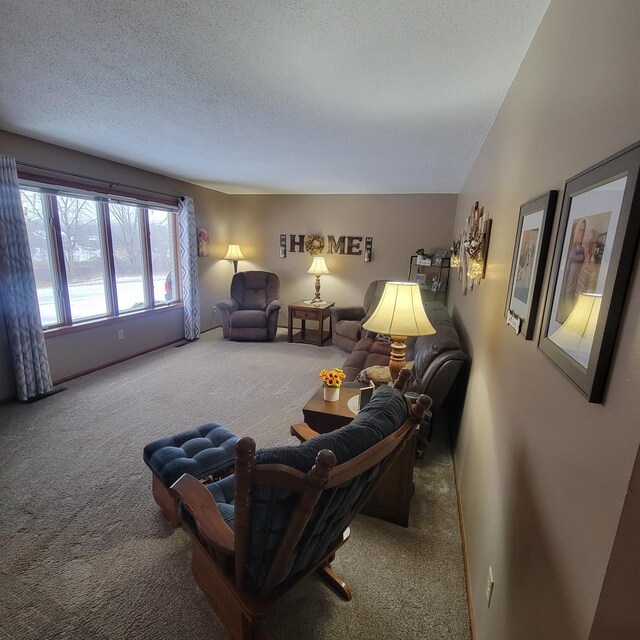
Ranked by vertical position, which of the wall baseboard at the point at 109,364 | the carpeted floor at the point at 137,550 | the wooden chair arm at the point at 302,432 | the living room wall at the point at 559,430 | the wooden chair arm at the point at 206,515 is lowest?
the carpeted floor at the point at 137,550

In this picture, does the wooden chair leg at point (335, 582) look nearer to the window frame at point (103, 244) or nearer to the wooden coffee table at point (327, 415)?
the wooden coffee table at point (327, 415)

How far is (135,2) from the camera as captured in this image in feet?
4.18

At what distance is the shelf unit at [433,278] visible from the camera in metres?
5.13

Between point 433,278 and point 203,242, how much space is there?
3.73 metres

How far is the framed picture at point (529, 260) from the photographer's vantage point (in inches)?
39.4

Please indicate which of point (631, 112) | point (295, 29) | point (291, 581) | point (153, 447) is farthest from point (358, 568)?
point (295, 29)

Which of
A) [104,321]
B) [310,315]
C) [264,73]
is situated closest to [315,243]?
[310,315]

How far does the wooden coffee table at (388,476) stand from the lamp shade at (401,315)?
52 cm

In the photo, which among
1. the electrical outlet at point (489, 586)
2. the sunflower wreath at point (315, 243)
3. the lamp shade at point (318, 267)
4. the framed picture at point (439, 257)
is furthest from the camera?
the sunflower wreath at point (315, 243)

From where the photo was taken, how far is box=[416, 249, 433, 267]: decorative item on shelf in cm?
498

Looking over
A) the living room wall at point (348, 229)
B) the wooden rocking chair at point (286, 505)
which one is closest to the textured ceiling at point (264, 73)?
the wooden rocking chair at point (286, 505)

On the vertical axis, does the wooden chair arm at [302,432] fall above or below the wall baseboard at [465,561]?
above

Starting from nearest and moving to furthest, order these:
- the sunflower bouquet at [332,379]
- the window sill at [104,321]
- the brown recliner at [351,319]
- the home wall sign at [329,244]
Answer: the sunflower bouquet at [332,379] → the window sill at [104,321] → the brown recliner at [351,319] → the home wall sign at [329,244]

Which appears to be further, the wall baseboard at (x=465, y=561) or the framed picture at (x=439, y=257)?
the framed picture at (x=439, y=257)
